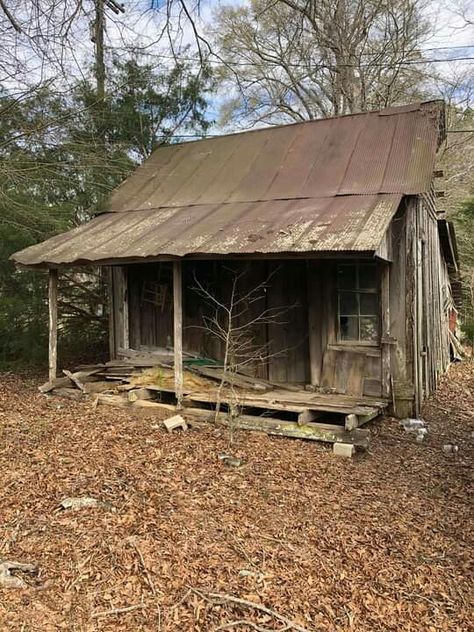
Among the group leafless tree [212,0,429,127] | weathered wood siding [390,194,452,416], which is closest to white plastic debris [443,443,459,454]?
weathered wood siding [390,194,452,416]

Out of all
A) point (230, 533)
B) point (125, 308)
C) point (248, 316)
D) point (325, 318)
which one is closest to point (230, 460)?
point (230, 533)

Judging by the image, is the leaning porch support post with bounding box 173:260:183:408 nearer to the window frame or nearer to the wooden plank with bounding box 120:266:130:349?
the window frame

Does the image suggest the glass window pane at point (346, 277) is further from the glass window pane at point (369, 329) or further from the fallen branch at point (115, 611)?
the fallen branch at point (115, 611)

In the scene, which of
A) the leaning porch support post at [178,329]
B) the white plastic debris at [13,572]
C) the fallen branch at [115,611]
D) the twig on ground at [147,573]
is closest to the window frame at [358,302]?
the leaning porch support post at [178,329]

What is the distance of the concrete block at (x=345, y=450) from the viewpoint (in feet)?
20.9

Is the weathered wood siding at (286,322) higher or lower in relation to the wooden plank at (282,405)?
higher

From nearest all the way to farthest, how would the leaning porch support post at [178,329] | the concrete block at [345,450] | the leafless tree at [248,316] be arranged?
1. the concrete block at [345,450]
2. the leaning porch support post at [178,329]
3. the leafless tree at [248,316]

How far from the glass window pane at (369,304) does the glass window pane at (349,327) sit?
20 cm

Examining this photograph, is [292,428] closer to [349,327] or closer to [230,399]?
[230,399]

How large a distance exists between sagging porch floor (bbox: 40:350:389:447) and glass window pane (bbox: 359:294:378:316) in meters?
1.35

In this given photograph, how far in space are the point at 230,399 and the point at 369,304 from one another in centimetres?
273

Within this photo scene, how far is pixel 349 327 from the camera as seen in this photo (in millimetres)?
8430

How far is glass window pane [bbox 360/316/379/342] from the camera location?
8219 mm

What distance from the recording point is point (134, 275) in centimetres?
1067
